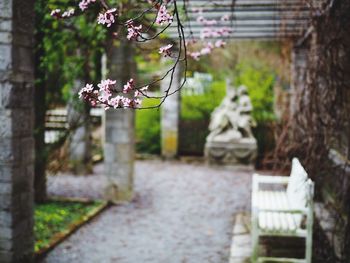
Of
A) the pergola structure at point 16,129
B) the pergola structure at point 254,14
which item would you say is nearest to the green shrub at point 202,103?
the pergola structure at point 254,14

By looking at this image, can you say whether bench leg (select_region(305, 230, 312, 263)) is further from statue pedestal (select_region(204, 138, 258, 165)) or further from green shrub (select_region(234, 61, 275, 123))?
green shrub (select_region(234, 61, 275, 123))

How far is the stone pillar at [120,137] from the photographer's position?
330 inches

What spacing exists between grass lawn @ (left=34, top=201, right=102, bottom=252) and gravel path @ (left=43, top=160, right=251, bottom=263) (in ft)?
0.67

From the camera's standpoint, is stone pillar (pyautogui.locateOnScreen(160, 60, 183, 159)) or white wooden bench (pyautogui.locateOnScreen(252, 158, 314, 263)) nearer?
white wooden bench (pyautogui.locateOnScreen(252, 158, 314, 263))

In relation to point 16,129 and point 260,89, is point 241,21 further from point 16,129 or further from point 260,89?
point 16,129

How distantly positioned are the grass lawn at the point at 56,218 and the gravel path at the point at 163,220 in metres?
0.21

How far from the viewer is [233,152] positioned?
41.6 ft

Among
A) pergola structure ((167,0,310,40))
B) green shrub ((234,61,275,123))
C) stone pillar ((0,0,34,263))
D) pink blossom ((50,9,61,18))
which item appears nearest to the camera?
pink blossom ((50,9,61,18))

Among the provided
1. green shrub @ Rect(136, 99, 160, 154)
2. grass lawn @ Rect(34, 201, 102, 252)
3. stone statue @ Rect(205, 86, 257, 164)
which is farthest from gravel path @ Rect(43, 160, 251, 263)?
green shrub @ Rect(136, 99, 160, 154)

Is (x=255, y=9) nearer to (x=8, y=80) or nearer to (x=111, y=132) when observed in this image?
(x=111, y=132)

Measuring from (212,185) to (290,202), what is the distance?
4.86 meters

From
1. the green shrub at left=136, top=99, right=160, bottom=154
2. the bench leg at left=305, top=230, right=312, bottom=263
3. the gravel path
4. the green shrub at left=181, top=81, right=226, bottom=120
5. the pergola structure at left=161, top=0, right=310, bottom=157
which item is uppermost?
the pergola structure at left=161, top=0, right=310, bottom=157

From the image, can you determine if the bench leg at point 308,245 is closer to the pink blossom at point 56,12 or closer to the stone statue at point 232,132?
the pink blossom at point 56,12

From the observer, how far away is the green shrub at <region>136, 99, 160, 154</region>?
14.5 metres
